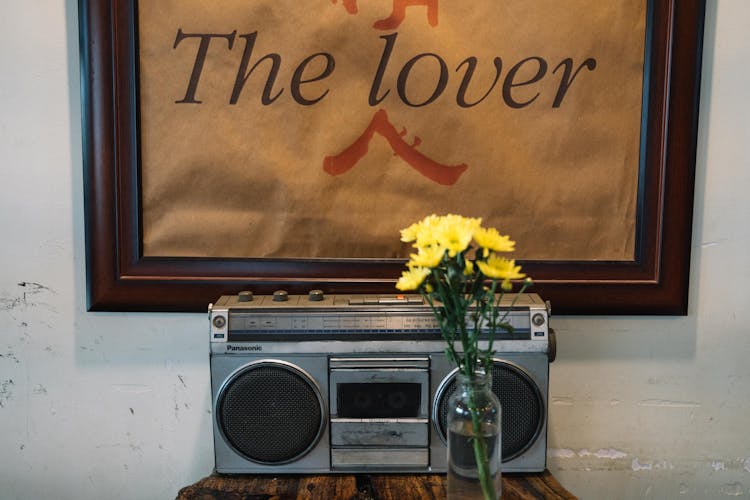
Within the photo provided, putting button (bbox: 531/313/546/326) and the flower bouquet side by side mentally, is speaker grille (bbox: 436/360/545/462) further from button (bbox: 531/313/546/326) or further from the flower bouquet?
the flower bouquet

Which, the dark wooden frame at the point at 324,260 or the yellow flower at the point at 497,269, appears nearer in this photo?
the yellow flower at the point at 497,269

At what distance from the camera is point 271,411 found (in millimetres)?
1104

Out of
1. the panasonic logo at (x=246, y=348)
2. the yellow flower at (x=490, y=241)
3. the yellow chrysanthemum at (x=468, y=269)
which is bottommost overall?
the panasonic logo at (x=246, y=348)

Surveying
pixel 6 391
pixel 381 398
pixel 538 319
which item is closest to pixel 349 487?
pixel 381 398

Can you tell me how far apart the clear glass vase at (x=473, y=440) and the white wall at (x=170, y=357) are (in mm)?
458

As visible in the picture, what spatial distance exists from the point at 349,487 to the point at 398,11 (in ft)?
2.84

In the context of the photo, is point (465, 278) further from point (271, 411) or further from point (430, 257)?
point (271, 411)

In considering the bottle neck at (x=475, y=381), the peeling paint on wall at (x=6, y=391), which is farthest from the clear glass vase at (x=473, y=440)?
the peeling paint on wall at (x=6, y=391)

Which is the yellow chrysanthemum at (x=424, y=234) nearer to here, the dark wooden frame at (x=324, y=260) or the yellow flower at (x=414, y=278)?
the yellow flower at (x=414, y=278)

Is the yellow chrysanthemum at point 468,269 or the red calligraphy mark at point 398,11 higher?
the red calligraphy mark at point 398,11

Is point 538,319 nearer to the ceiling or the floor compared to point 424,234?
nearer to the floor

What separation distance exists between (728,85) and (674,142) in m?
0.16

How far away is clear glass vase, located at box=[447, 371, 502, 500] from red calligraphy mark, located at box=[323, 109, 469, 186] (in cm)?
49

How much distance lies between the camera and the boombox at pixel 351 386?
1096 millimetres
